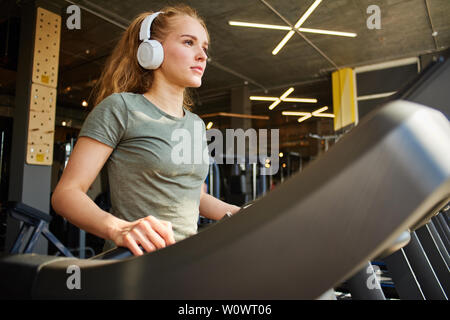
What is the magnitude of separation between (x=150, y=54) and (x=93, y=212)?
528 mm

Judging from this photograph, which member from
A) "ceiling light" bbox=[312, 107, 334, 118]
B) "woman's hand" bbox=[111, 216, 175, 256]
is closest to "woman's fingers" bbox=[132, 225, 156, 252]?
"woman's hand" bbox=[111, 216, 175, 256]

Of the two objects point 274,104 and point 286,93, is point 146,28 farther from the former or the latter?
point 274,104

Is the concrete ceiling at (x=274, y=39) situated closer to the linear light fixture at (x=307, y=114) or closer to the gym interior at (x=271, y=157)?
the gym interior at (x=271, y=157)

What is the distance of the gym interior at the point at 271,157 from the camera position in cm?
21

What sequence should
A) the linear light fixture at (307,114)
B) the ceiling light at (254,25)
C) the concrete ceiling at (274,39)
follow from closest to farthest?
the concrete ceiling at (274,39)
the ceiling light at (254,25)
the linear light fixture at (307,114)

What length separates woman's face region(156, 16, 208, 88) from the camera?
0.94 m

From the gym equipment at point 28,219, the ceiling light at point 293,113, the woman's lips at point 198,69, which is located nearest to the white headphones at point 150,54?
the woman's lips at point 198,69

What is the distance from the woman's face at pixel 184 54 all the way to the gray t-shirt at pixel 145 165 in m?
0.11

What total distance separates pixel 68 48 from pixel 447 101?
23.9 feet

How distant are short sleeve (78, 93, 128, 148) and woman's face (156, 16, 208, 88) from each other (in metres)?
0.18

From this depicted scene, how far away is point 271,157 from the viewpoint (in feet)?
22.0

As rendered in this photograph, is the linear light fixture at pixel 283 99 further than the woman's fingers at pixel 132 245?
Yes

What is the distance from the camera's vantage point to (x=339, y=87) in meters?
7.74
